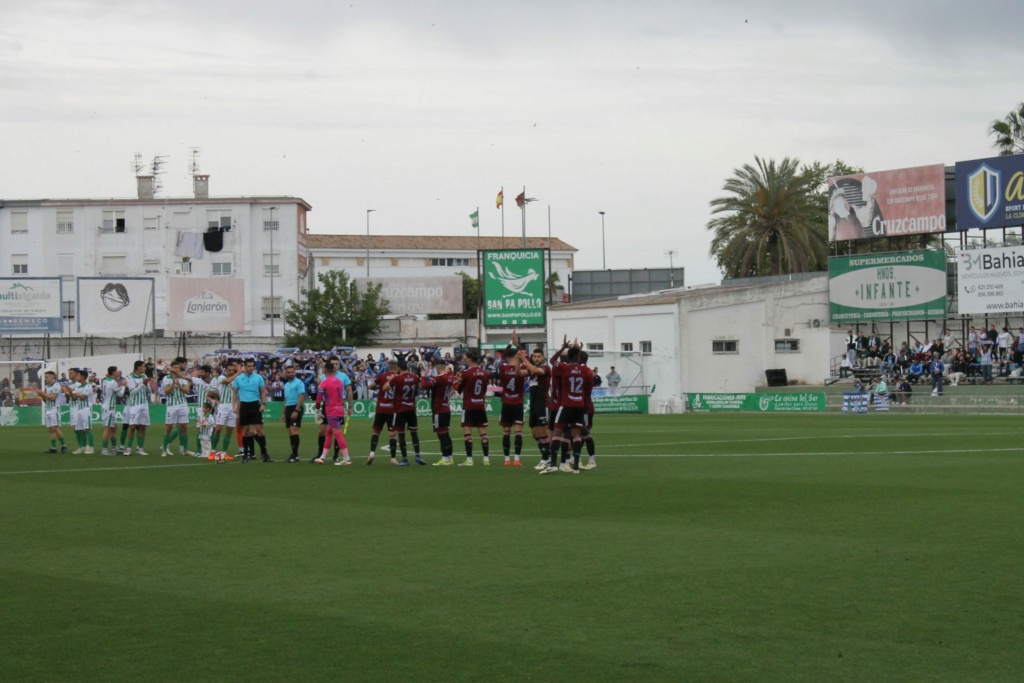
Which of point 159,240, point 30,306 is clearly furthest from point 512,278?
point 159,240

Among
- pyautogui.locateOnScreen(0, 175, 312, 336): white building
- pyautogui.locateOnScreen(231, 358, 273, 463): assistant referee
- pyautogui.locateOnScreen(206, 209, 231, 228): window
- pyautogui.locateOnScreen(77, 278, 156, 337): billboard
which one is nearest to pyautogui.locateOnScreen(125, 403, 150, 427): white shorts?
pyautogui.locateOnScreen(231, 358, 273, 463): assistant referee

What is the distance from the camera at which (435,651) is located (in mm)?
7449

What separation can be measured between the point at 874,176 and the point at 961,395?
57.0 feet

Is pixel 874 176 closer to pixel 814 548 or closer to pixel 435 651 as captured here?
pixel 814 548

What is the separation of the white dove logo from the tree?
1031 inches

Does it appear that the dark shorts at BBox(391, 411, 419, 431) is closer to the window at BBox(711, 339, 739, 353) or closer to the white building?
the window at BBox(711, 339, 739, 353)

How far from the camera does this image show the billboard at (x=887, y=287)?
192 feet

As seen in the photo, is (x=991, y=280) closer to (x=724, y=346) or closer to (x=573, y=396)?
(x=724, y=346)

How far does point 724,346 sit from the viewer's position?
60.1 meters

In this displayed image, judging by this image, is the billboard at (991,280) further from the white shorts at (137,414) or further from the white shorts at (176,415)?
the white shorts at (137,414)

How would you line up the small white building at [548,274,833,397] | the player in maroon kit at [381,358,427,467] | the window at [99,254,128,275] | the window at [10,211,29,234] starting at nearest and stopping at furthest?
the player in maroon kit at [381,358,427,467] → the small white building at [548,274,833,397] → the window at [10,211,29,234] → the window at [99,254,128,275]

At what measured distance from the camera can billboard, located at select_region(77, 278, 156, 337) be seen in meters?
72.4

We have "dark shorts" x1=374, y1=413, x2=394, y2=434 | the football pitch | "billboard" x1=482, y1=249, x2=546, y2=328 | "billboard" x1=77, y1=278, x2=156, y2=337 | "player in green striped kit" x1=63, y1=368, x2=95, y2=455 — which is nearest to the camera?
the football pitch

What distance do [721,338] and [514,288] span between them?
10415 mm
